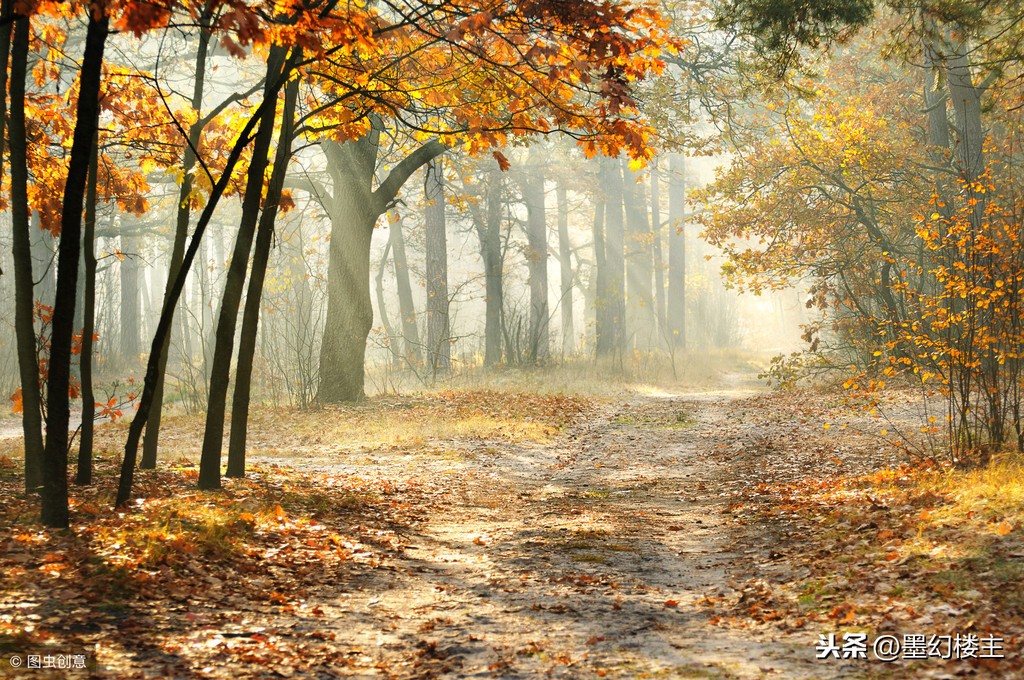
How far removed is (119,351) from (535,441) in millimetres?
20450

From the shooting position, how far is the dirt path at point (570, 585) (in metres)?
3.36

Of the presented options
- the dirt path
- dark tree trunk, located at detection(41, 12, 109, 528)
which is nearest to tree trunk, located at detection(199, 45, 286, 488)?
dark tree trunk, located at detection(41, 12, 109, 528)

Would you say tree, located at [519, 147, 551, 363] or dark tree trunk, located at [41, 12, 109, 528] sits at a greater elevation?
tree, located at [519, 147, 551, 363]

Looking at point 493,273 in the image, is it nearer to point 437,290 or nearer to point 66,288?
point 437,290

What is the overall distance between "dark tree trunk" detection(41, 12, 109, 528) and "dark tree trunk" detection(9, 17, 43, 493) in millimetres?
557

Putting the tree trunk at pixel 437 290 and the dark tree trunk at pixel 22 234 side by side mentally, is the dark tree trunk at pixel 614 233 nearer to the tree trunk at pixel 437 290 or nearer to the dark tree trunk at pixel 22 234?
the tree trunk at pixel 437 290

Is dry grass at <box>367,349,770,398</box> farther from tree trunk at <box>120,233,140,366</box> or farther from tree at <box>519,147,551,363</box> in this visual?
tree trunk at <box>120,233,140,366</box>

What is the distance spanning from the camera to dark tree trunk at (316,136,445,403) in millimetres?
13336

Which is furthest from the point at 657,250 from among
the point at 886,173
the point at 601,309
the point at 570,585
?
the point at 570,585

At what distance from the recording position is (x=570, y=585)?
452cm

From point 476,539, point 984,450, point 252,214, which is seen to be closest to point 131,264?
point 252,214

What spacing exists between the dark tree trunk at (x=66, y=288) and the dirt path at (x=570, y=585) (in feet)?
6.53

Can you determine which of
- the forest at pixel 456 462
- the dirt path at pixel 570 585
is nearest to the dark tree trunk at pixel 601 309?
the forest at pixel 456 462

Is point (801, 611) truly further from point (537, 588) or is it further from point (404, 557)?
point (404, 557)
